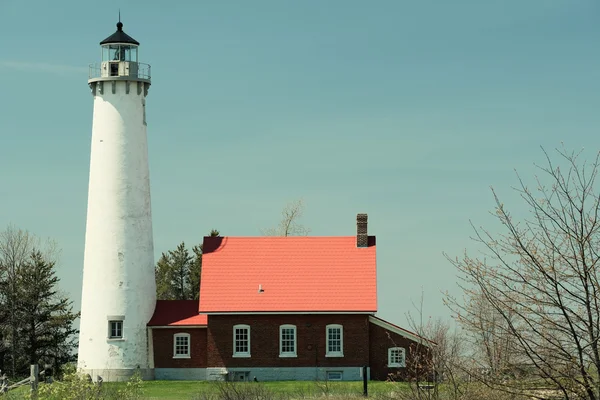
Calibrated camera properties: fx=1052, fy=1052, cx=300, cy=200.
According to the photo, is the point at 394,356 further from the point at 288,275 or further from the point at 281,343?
A: the point at 288,275

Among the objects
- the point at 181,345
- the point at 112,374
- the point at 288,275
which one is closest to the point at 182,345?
the point at 181,345

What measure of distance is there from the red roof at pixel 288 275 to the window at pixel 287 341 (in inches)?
36.1

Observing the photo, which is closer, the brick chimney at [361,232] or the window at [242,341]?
the window at [242,341]

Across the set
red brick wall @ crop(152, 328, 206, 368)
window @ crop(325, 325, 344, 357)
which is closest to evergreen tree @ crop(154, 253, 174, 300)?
red brick wall @ crop(152, 328, 206, 368)

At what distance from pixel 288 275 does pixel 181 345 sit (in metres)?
5.42

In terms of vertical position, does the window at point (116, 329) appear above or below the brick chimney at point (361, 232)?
below

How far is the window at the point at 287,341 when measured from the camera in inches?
1710

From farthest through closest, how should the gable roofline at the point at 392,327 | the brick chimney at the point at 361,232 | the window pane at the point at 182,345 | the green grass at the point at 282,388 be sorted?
the brick chimney at the point at 361,232 < the window pane at the point at 182,345 < the gable roofline at the point at 392,327 < the green grass at the point at 282,388

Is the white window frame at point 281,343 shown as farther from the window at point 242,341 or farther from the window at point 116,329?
the window at point 116,329

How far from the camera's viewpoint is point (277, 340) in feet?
143

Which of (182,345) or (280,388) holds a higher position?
(182,345)

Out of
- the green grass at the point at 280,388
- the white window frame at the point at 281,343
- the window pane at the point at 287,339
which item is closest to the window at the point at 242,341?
the white window frame at the point at 281,343

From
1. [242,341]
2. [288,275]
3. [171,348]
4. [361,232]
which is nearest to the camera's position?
[242,341]

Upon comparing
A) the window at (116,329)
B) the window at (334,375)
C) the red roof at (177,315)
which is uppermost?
the red roof at (177,315)
